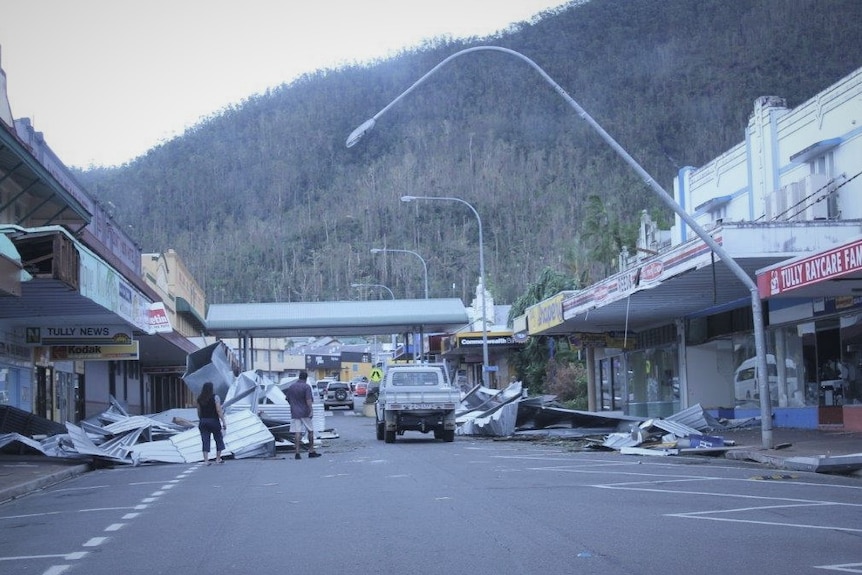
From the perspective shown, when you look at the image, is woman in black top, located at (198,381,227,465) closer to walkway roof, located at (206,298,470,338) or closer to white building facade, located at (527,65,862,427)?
white building facade, located at (527,65,862,427)

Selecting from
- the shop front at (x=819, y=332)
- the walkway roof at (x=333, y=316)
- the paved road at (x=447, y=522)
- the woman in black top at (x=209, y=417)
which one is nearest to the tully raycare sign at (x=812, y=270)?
the shop front at (x=819, y=332)

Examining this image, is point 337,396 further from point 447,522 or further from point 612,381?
point 447,522

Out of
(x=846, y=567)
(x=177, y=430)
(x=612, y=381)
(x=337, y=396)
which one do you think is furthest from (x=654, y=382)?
(x=337, y=396)

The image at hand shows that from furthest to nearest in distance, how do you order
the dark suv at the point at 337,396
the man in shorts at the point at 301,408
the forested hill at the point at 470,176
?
the forested hill at the point at 470,176 → the dark suv at the point at 337,396 → the man in shorts at the point at 301,408

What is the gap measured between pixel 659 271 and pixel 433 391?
7224 mm

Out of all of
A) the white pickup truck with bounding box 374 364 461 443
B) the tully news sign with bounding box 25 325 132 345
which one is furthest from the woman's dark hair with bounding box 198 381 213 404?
the white pickup truck with bounding box 374 364 461 443

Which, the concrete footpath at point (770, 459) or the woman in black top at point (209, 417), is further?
the woman in black top at point (209, 417)

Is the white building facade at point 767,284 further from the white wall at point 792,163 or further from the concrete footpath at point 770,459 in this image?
the concrete footpath at point 770,459

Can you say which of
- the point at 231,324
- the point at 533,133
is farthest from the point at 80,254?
the point at 533,133

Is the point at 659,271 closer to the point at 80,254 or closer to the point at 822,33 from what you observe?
the point at 80,254

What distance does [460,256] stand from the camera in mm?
145000

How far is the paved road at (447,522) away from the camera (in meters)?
9.05

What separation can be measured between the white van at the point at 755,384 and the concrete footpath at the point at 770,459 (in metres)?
1.69

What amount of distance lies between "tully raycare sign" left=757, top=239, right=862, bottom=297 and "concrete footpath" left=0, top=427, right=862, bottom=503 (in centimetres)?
309
